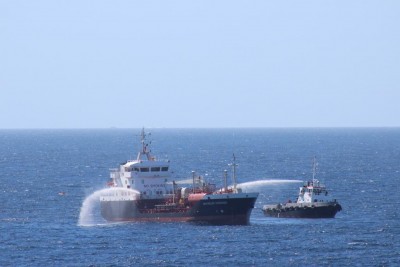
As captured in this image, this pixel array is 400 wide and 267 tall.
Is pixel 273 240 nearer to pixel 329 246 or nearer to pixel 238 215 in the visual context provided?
pixel 329 246

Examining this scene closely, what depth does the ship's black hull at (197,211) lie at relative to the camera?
406ft

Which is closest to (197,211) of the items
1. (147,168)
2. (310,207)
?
(147,168)

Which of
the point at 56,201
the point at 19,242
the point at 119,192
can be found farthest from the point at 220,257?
the point at 56,201

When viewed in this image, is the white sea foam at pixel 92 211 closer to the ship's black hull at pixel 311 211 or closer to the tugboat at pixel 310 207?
the tugboat at pixel 310 207

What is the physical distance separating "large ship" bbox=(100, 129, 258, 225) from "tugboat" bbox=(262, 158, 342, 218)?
8.52 meters

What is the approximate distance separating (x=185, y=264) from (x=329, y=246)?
17.0 metres

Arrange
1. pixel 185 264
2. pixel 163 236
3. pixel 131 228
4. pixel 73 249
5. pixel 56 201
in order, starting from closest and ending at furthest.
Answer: pixel 185 264
pixel 73 249
pixel 163 236
pixel 131 228
pixel 56 201

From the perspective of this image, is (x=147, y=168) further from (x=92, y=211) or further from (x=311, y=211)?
(x=311, y=211)

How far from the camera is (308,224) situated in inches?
4845

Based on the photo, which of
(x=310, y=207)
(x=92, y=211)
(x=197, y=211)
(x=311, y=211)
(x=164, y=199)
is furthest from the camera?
(x=92, y=211)

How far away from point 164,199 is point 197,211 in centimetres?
615

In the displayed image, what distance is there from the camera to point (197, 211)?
124562 millimetres

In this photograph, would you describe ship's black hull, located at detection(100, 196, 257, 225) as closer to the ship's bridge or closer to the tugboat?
the ship's bridge

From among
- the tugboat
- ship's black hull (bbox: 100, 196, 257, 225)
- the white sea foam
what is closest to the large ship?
ship's black hull (bbox: 100, 196, 257, 225)
